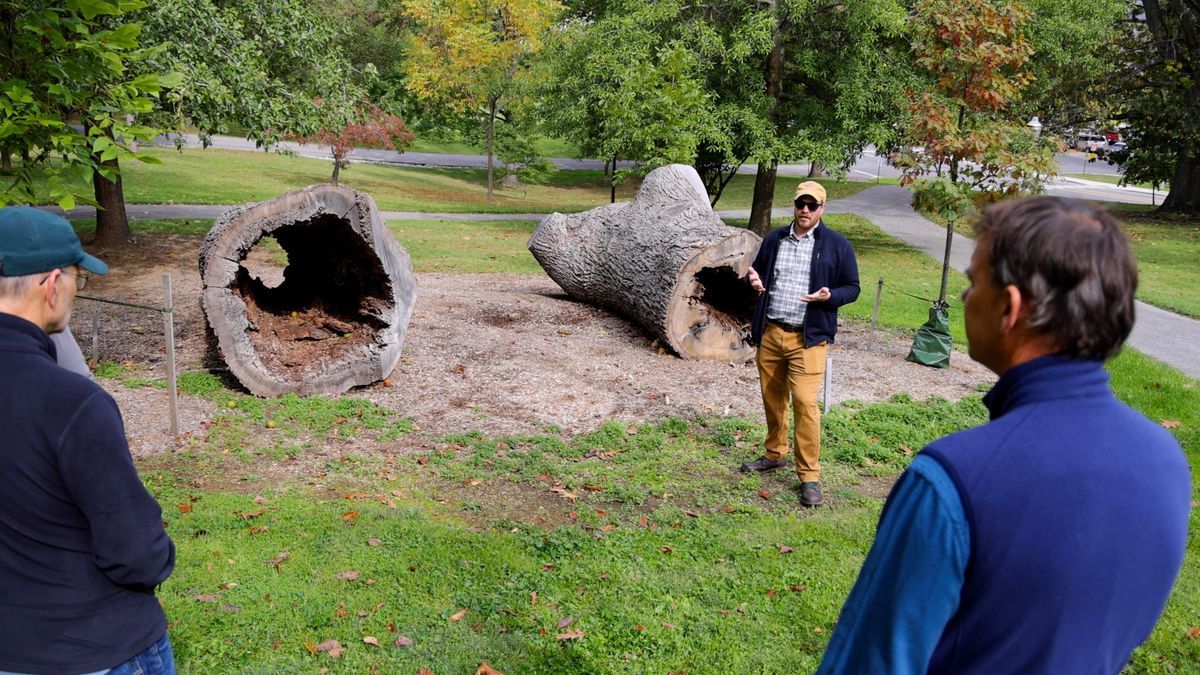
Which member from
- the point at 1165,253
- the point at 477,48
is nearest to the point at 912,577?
the point at 1165,253

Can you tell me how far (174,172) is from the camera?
25.8 meters

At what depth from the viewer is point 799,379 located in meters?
5.79

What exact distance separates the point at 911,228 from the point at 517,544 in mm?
22031

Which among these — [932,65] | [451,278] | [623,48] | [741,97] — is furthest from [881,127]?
[451,278]

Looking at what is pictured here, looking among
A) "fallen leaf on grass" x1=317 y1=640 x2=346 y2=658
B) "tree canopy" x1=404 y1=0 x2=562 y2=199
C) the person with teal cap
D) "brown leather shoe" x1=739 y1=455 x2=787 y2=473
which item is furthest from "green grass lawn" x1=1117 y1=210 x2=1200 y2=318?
Answer: "tree canopy" x1=404 y1=0 x2=562 y2=199

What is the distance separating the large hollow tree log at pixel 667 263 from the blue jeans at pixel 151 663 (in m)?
6.86

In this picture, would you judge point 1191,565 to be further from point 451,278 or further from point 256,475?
point 451,278

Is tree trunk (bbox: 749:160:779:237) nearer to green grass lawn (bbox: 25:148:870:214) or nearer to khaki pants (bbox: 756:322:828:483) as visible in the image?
green grass lawn (bbox: 25:148:870:214)

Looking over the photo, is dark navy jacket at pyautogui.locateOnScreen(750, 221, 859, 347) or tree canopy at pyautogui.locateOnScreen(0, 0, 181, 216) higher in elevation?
tree canopy at pyautogui.locateOnScreen(0, 0, 181, 216)

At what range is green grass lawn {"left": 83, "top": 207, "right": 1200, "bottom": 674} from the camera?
13.3 feet

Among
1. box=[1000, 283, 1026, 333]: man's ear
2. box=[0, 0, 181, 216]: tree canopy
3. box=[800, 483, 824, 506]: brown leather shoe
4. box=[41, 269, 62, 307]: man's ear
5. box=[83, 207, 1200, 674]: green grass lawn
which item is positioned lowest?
box=[83, 207, 1200, 674]: green grass lawn

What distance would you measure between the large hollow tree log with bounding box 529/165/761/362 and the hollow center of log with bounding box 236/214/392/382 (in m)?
2.89

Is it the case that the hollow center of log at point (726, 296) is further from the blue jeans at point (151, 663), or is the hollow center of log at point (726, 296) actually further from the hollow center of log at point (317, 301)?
the blue jeans at point (151, 663)

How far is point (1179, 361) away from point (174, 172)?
25.6m
